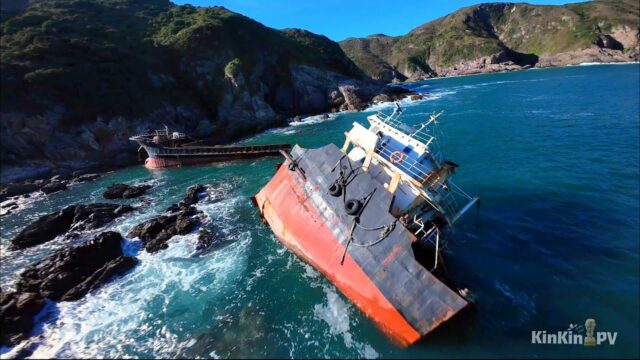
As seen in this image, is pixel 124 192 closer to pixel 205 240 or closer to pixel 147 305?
pixel 205 240

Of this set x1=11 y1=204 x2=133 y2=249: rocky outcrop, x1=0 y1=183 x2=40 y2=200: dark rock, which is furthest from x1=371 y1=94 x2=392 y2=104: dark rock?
x1=0 y1=183 x2=40 y2=200: dark rock

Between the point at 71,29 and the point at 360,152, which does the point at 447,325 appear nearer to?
the point at 360,152

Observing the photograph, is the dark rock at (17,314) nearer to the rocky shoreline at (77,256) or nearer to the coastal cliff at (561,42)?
the rocky shoreline at (77,256)

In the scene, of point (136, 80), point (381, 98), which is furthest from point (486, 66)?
point (136, 80)

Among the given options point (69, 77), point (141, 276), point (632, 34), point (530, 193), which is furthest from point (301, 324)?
point (632, 34)

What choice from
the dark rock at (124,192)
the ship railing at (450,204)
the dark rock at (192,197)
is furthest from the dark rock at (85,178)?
the ship railing at (450,204)

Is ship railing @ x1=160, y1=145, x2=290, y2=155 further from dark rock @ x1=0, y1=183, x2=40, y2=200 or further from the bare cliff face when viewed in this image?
dark rock @ x1=0, y1=183, x2=40, y2=200

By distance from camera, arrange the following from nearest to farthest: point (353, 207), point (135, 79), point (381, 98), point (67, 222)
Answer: point (353, 207) < point (67, 222) < point (135, 79) < point (381, 98)
